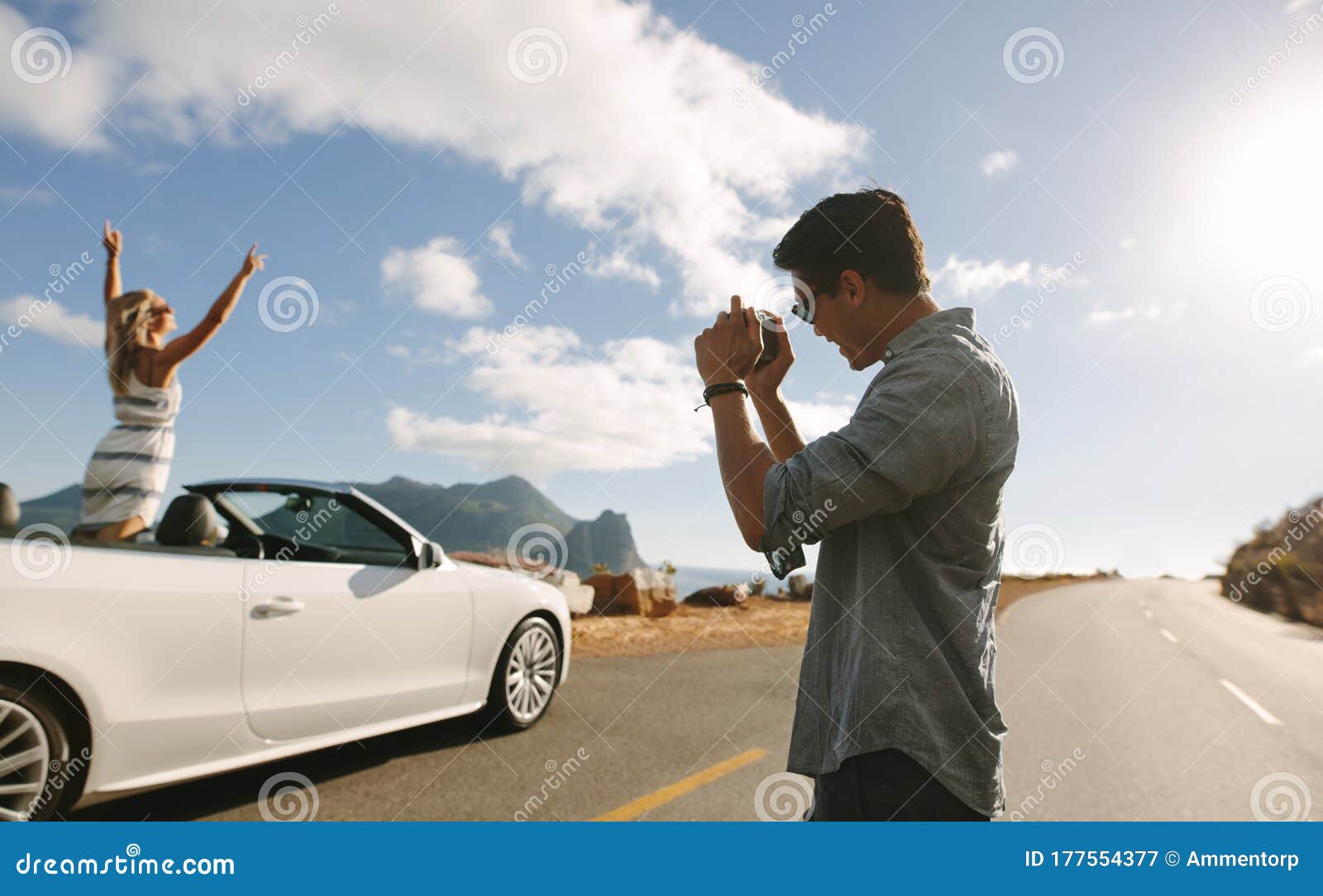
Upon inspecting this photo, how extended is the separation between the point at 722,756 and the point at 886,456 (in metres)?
4.48

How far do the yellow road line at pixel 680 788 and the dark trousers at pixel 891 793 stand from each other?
288 cm

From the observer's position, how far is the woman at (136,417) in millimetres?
3688

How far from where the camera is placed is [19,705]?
3.17 metres

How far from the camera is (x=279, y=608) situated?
4.02 meters

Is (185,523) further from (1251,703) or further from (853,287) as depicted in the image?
(1251,703)

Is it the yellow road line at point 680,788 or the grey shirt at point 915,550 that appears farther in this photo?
the yellow road line at point 680,788

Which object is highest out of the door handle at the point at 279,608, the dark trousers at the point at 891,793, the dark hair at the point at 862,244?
the dark hair at the point at 862,244

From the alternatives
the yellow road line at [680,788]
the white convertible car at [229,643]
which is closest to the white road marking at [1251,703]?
the yellow road line at [680,788]

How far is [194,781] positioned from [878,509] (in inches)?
180

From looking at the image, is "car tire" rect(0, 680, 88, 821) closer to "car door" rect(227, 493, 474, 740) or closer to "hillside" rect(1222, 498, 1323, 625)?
"car door" rect(227, 493, 474, 740)

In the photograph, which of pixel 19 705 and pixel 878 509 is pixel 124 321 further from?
pixel 878 509

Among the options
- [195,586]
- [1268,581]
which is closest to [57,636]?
[195,586]

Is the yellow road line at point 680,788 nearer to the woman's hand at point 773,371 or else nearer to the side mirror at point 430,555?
the side mirror at point 430,555

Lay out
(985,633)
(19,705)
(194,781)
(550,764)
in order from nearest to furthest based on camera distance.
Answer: (985,633), (19,705), (194,781), (550,764)
